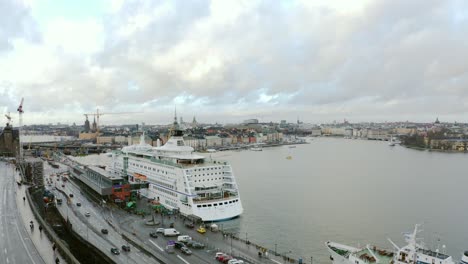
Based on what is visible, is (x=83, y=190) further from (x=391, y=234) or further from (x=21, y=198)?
(x=391, y=234)

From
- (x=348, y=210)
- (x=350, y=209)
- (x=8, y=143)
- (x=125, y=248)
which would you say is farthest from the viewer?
(x=8, y=143)

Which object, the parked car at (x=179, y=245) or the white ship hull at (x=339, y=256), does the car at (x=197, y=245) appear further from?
the white ship hull at (x=339, y=256)

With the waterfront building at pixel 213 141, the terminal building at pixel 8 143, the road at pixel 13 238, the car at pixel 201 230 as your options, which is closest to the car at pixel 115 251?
the road at pixel 13 238

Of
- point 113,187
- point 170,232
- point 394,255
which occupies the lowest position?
point 170,232

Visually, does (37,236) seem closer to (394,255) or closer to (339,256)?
(339,256)

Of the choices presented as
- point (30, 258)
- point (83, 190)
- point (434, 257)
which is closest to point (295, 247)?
point (434, 257)

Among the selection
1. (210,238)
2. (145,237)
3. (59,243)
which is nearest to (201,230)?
(210,238)
